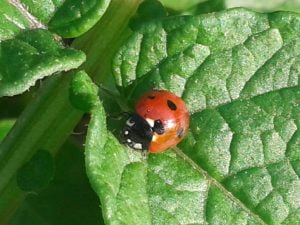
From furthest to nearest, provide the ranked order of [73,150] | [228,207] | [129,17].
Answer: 1. [73,150]
2. [129,17]
3. [228,207]

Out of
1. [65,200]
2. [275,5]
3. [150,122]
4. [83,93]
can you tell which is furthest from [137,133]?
[275,5]

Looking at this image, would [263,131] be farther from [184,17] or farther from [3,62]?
[3,62]

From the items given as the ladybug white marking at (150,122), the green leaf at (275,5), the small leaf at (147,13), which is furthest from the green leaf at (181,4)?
the ladybug white marking at (150,122)

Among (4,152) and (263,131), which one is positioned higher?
(4,152)

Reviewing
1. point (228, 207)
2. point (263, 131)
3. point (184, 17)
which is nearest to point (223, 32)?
point (184, 17)

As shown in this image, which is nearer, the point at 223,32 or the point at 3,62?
the point at 3,62

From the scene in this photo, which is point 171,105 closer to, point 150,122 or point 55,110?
point 150,122

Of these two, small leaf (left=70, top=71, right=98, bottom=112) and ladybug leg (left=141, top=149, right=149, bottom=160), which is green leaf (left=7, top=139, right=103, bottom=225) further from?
small leaf (left=70, top=71, right=98, bottom=112)
